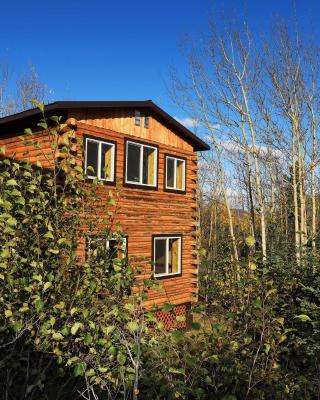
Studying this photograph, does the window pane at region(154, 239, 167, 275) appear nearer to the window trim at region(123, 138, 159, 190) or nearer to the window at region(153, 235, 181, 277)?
the window at region(153, 235, 181, 277)

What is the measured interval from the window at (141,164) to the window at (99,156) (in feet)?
2.54

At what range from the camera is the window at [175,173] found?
15130mm

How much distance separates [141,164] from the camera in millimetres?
13625

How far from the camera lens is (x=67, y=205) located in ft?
15.6

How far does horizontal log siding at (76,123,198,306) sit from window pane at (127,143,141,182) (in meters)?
0.45

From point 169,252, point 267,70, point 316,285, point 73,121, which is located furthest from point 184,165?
point 316,285

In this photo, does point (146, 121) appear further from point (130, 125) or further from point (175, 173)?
point (175, 173)

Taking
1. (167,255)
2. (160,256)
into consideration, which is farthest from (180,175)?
(160,256)

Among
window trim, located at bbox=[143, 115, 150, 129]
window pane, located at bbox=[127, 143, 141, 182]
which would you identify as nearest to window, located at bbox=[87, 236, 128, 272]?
window pane, located at bbox=[127, 143, 141, 182]

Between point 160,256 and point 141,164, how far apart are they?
3.67m

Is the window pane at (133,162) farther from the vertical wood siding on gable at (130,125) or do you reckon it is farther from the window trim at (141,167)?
the vertical wood siding on gable at (130,125)

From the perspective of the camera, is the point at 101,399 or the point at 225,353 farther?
the point at 101,399

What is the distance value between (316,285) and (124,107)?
29.8 ft

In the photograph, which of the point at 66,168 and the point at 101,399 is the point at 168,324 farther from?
the point at 66,168
